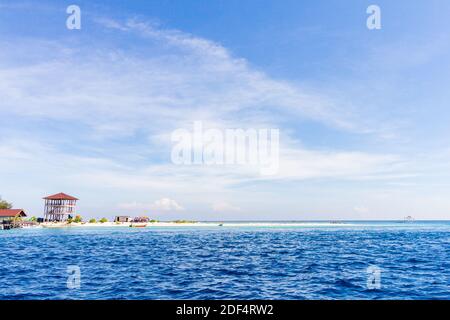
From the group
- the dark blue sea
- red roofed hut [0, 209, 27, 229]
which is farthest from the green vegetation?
the dark blue sea

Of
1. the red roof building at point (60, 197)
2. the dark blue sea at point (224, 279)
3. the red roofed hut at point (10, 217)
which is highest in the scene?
the red roof building at point (60, 197)

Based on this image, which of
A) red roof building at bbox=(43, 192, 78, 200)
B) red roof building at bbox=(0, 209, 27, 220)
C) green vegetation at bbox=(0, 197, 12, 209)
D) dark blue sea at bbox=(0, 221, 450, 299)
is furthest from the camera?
green vegetation at bbox=(0, 197, 12, 209)

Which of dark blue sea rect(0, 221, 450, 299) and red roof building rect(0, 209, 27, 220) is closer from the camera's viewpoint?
dark blue sea rect(0, 221, 450, 299)

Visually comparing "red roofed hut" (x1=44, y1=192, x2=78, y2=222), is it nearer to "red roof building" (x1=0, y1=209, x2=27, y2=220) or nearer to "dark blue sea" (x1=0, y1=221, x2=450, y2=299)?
"red roof building" (x1=0, y1=209, x2=27, y2=220)

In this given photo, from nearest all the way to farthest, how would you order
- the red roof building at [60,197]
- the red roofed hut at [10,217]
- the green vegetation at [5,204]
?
the red roofed hut at [10,217]
the red roof building at [60,197]
the green vegetation at [5,204]

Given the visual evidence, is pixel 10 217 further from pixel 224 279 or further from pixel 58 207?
pixel 224 279

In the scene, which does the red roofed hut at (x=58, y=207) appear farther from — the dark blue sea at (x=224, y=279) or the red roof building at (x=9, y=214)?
the dark blue sea at (x=224, y=279)

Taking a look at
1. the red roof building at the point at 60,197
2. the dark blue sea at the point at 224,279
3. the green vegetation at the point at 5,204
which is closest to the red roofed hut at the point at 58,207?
the red roof building at the point at 60,197

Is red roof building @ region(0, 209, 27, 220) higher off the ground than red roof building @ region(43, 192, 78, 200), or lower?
lower

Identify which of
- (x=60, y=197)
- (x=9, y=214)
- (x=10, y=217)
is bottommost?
(x=10, y=217)

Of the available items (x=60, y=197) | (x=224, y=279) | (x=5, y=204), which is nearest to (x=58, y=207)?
(x=60, y=197)
